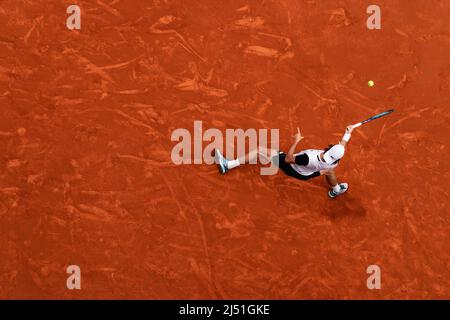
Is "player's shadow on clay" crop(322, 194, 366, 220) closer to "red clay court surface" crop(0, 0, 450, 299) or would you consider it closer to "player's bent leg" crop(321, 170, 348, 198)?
"red clay court surface" crop(0, 0, 450, 299)

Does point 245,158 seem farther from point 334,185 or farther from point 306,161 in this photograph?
point 334,185

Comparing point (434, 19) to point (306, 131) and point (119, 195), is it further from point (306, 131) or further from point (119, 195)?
point (119, 195)

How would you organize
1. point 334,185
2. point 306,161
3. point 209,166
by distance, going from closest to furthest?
point 306,161
point 334,185
point 209,166

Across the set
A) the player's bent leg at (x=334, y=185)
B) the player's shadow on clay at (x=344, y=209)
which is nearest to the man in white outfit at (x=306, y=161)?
the player's bent leg at (x=334, y=185)

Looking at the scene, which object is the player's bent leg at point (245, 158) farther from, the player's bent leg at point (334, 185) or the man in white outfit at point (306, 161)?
the player's bent leg at point (334, 185)

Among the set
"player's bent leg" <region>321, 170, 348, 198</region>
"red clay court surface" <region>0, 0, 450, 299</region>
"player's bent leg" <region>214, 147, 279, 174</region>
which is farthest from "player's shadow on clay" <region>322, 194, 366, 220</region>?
"player's bent leg" <region>214, 147, 279, 174</region>

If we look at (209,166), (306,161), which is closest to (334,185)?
(306,161)

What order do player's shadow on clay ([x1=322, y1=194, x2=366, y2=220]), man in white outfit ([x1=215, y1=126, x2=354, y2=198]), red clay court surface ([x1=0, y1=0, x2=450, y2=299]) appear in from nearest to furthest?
man in white outfit ([x1=215, y1=126, x2=354, y2=198])
red clay court surface ([x1=0, y1=0, x2=450, y2=299])
player's shadow on clay ([x1=322, y1=194, x2=366, y2=220])
